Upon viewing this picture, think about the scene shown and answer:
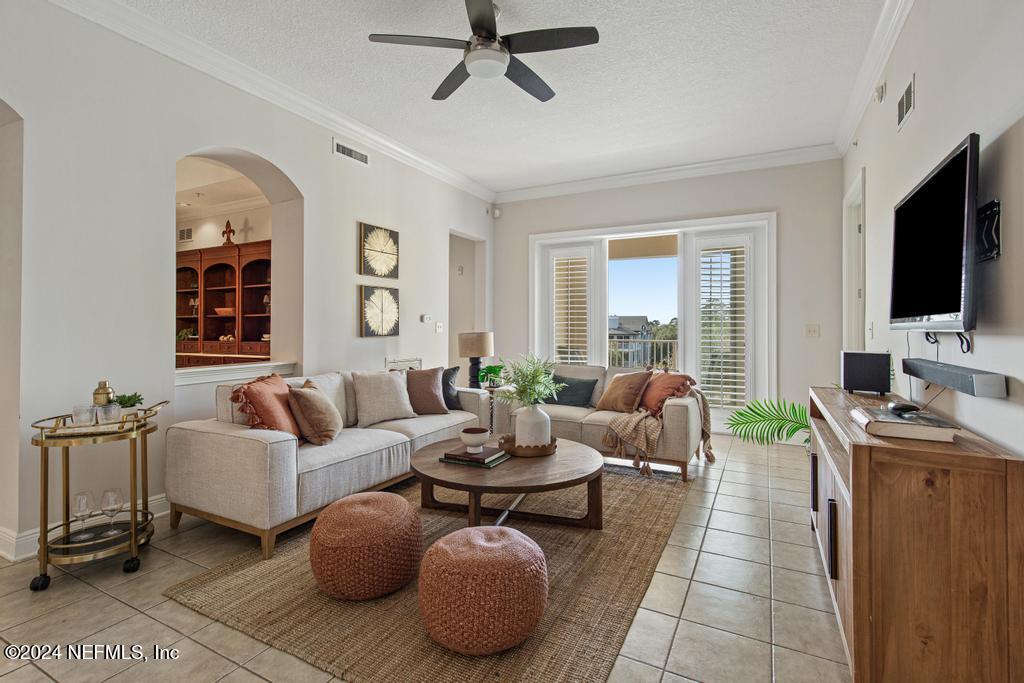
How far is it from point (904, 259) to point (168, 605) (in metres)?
3.59

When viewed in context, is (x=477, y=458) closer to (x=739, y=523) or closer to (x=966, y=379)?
(x=739, y=523)

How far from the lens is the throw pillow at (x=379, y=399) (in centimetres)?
383

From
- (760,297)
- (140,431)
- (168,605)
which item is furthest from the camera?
(760,297)

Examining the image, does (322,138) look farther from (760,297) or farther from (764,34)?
(760,297)

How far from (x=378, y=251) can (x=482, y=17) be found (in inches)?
101

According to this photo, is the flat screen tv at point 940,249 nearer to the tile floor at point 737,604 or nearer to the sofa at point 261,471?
the tile floor at point 737,604

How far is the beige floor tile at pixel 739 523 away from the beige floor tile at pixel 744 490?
398 millimetres

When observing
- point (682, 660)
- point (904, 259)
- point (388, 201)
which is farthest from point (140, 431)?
point (904, 259)

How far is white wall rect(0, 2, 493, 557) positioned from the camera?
99.7 inches

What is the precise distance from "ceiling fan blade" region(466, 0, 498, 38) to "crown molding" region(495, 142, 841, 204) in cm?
341

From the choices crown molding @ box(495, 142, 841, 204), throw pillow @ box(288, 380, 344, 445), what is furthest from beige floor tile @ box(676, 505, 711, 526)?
crown molding @ box(495, 142, 841, 204)

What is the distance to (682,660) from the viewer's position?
180 centimetres

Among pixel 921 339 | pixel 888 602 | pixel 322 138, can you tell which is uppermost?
pixel 322 138

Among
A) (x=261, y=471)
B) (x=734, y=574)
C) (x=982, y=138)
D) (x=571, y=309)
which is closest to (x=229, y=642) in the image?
(x=261, y=471)
